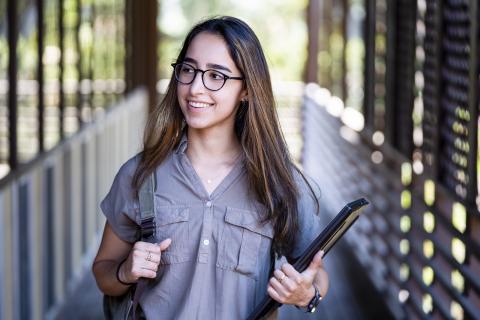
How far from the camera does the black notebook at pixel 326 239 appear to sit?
2365mm

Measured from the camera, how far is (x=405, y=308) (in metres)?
6.00

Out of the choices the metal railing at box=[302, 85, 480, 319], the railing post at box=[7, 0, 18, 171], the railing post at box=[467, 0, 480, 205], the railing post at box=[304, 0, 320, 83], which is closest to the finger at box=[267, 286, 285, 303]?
the metal railing at box=[302, 85, 480, 319]

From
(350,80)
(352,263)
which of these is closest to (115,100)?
(350,80)

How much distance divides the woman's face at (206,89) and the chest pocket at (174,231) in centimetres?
21

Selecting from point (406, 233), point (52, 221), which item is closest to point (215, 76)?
point (406, 233)

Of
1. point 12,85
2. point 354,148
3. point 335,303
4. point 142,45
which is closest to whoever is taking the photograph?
point 12,85

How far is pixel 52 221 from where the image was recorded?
6.19 m

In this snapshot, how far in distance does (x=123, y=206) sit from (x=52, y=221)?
3704 millimetres

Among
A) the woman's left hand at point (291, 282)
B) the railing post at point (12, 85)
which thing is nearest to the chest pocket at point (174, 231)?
the woman's left hand at point (291, 282)

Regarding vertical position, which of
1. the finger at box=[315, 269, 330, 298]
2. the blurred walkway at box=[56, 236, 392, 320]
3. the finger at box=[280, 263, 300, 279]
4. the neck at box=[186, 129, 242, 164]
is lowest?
the blurred walkway at box=[56, 236, 392, 320]

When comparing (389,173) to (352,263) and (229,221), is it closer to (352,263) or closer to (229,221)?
(352,263)

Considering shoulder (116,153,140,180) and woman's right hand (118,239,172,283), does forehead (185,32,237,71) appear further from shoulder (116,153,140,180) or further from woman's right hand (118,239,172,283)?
woman's right hand (118,239,172,283)

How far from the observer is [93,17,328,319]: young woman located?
251 cm

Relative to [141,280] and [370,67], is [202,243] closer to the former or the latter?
[141,280]
